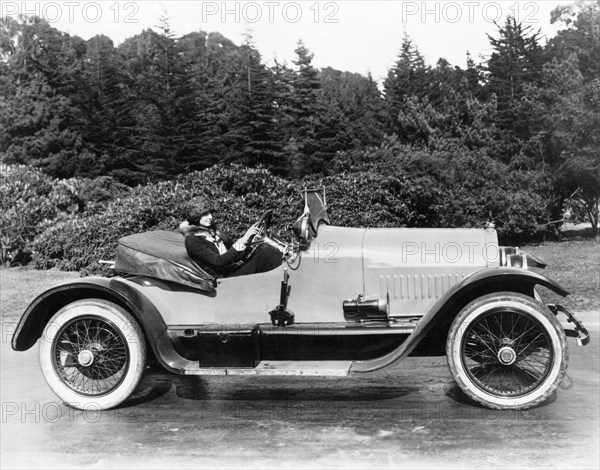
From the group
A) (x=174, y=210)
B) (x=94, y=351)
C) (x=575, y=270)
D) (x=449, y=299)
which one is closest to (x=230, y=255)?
(x=94, y=351)

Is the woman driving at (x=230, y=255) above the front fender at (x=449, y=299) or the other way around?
above

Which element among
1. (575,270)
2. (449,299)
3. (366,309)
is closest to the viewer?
(449,299)

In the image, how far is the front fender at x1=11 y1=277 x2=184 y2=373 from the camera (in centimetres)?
502

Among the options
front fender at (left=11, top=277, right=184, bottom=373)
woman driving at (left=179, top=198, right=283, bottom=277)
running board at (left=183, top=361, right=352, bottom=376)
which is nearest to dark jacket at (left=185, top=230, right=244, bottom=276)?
woman driving at (left=179, top=198, right=283, bottom=277)

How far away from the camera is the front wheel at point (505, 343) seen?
4.60 meters

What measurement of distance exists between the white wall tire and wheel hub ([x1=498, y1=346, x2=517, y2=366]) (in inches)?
106

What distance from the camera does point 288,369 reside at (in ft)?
15.4

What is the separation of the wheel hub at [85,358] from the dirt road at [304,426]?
359 mm

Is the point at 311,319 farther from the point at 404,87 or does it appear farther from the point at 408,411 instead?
the point at 404,87

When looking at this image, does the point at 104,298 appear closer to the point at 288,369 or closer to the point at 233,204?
the point at 288,369

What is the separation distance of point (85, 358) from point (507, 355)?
319 cm

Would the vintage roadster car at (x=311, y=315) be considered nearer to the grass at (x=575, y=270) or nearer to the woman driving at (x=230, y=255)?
the woman driving at (x=230, y=255)

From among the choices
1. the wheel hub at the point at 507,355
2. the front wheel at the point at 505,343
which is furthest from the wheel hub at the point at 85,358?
the wheel hub at the point at 507,355

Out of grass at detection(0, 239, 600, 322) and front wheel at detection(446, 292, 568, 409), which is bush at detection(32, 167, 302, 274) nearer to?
grass at detection(0, 239, 600, 322)
